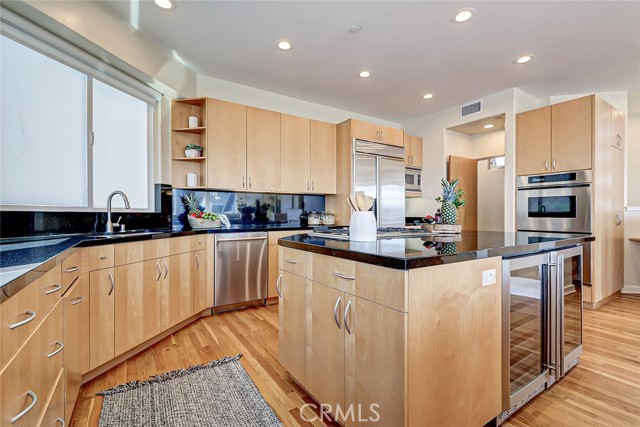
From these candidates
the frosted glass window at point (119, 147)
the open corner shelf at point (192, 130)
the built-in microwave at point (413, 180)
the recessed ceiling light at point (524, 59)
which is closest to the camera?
the frosted glass window at point (119, 147)

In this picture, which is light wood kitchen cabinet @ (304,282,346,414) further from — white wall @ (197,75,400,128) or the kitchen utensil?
white wall @ (197,75,400,128)

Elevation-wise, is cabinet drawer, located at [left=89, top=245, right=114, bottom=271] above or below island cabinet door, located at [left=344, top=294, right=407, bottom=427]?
above

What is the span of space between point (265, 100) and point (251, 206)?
1.44 metres

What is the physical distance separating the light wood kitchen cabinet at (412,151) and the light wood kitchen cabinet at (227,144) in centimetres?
Result: 270

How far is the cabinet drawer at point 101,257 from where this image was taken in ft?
5.92

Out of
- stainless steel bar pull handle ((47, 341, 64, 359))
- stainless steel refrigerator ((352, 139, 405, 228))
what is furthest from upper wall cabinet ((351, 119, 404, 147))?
stainless steel bar pull handle ((47, 341, 64, 359))

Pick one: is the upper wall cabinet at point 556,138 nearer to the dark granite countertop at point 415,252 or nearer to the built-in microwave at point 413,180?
the built-in microwave at point 413,180

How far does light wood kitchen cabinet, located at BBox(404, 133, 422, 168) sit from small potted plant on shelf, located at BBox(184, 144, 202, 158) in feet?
10.5

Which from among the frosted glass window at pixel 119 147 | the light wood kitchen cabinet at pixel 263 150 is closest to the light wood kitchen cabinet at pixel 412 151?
the light wood kitchen cabinet at pixel 263 150

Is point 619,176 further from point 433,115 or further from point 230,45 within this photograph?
point 230,45

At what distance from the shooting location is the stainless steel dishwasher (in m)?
3.03

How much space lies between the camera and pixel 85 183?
7.93 feet

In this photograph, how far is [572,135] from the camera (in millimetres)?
3316

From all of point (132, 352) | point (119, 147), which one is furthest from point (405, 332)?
point (119, 147)
